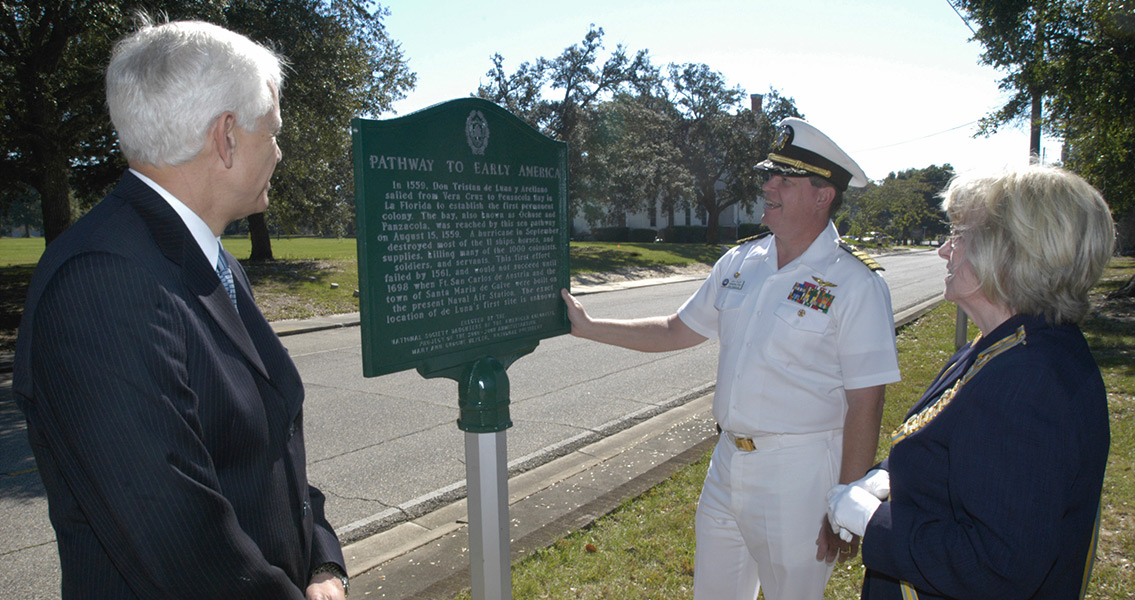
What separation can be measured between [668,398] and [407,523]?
3897mm

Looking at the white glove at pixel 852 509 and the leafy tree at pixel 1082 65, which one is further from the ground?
the leafy tree at pixel 1082 65

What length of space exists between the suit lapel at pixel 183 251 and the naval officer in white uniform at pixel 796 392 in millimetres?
1799

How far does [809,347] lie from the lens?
2559 mm

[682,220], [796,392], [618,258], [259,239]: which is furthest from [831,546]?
[682,220]

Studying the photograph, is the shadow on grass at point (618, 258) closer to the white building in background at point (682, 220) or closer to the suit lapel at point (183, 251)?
the white building in background at point (682, 220)

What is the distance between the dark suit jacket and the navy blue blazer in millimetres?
1469

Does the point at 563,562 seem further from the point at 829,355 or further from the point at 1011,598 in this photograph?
the point at 1011,598

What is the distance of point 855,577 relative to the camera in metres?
3.62

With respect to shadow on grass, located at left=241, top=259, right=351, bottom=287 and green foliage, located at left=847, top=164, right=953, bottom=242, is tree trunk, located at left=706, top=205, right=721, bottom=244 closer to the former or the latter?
green foliage, located at left=847, top=164, right=953, bottom=242

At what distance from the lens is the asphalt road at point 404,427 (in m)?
4.48

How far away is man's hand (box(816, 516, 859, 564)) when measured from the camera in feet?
7.94

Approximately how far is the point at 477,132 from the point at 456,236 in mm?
382

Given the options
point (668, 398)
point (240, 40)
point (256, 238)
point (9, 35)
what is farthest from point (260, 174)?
point (256, 238)

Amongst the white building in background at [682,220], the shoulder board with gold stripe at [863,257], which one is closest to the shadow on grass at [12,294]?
the shoulder board with gold stripe at [863,257]
